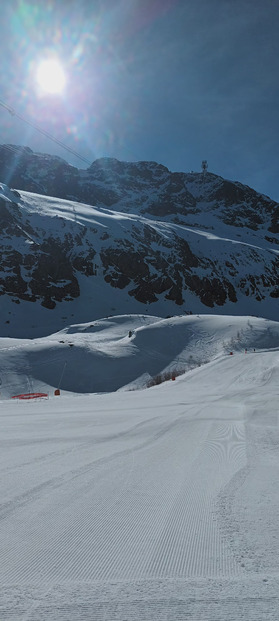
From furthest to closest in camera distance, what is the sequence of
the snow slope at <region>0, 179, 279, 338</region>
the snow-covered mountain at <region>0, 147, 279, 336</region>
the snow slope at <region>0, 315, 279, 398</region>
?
the snow-covered mountain at <region>0, 147, 279, 336</region>, the snow slope at <region>0, 179, 279, 338</region>, the snow slope at <region>0, 315, 279, 398</region>

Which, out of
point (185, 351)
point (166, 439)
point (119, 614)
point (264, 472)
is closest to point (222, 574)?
point (119, 614)

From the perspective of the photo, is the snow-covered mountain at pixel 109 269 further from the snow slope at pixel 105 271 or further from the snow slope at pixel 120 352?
the snow slope at pixel 120 352

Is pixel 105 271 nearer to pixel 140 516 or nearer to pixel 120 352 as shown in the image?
pixel 120 352

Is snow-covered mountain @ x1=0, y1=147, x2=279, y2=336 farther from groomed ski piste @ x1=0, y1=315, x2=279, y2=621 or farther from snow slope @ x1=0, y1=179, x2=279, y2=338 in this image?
groomed ski piste @ x1=0, y1=315, x2=279, y2=621

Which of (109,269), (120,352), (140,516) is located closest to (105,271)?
(109,269)

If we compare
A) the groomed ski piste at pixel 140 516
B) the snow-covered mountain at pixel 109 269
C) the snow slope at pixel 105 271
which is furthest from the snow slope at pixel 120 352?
the snow slope at pixel 105 271

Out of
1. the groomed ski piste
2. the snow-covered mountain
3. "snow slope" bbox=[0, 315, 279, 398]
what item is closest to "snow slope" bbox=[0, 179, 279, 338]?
the snow-covered mountain

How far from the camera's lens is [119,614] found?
1.44 m

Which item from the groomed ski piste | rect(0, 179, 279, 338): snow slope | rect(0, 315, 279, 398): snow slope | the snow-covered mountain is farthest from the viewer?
the snow-covered mountain

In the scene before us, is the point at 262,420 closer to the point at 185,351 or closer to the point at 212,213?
the point at 185,351

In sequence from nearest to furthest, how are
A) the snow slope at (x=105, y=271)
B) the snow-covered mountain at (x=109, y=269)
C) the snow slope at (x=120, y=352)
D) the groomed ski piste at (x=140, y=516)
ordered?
the groomed ski piste at (x=140, y=516), the snow slope at (x=120, y=352), the snow slope at (x=105, y=271), the snow-covered mountain at (x=109, y=269)

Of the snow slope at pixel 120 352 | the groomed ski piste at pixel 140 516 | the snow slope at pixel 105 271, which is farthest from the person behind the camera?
the snow slope at pixel 105 271

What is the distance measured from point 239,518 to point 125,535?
805 millimetres

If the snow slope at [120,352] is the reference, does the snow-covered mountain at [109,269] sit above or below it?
above
